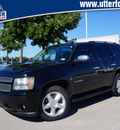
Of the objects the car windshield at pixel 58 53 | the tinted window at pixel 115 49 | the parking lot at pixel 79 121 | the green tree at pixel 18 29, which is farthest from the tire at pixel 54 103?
the green tree at pixel 18 29

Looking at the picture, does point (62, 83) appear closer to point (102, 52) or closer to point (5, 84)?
point (5, 84)

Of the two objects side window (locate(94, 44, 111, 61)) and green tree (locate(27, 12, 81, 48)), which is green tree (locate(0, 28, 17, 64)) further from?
side window (locate(94, 44, 111, 61))

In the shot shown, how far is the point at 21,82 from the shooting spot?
126 inches

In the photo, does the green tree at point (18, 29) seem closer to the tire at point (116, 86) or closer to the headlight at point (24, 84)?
the tire at point (116, 86)

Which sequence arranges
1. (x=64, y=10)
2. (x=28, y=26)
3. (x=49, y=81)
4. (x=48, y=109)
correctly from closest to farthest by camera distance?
(x=49, y=81)
(x=48, y=109)
(x=28, y=26)
(x=64, y=10)

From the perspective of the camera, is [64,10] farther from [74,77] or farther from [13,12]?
[74,77]

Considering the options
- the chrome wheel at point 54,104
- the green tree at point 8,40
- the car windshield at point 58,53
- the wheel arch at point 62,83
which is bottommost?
the chrome wheel at point 54,104

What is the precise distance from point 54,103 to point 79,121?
0.67 metres

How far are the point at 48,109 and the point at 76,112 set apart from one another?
827 millimetres

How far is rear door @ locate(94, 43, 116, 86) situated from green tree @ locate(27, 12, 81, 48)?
6.41 metres

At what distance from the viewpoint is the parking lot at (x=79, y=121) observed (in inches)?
128

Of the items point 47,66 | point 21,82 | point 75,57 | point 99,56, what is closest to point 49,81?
point 47,66

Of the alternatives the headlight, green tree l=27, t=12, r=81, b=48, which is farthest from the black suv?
green tree l=27, t=12, r=81, b=48

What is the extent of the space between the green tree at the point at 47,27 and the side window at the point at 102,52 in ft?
21.0
